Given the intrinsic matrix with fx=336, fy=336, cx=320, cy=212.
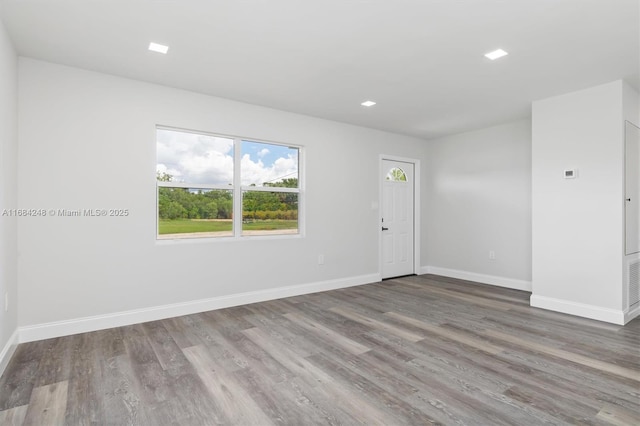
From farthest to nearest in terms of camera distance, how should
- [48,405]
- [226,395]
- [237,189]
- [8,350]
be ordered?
[237,189], [8,350], [226,395], [48,405]

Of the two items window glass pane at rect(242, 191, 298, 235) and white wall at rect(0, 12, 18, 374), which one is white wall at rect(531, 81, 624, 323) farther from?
white wall at rect(0, 12, 18, 374)

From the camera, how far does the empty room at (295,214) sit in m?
2.27

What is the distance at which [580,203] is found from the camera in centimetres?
381

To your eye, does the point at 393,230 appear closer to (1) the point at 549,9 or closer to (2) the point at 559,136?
(2) the point at 559,136

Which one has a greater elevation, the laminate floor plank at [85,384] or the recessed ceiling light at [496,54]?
the recessed ceiling light at [496,54]

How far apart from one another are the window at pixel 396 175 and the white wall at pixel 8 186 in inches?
193

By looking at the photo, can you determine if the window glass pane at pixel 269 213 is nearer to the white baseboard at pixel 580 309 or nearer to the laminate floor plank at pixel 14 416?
the laminate floor plank at pixel 14 416

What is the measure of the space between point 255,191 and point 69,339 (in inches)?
97.9

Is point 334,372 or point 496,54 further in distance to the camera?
point 496,54

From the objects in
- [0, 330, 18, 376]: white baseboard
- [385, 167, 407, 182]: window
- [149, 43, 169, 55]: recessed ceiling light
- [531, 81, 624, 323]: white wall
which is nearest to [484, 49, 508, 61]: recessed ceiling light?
[531, 81, 624, 323]: white wall

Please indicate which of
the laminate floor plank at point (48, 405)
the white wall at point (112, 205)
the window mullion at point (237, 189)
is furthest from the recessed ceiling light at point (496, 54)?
the laminate floor plank at point (48, 405)

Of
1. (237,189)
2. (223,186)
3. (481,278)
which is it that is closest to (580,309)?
(481,278)

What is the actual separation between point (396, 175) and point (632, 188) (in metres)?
3.19

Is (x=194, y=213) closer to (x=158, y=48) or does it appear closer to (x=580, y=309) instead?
(x=158, y=48)
